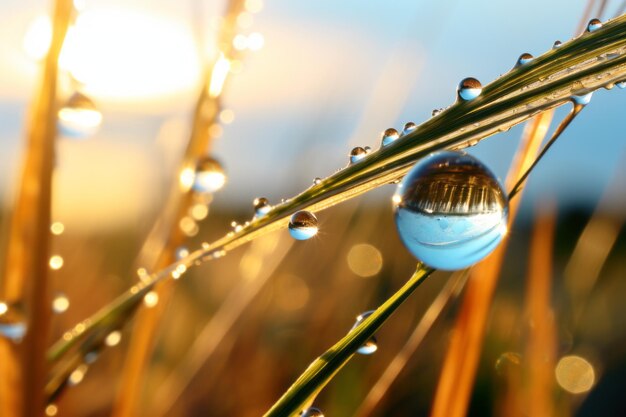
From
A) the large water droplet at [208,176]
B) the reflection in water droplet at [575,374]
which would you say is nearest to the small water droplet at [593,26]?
the large water droplet at [208,176]

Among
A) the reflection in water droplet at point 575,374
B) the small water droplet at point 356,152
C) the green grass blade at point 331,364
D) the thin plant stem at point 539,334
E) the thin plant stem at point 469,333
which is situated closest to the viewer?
the green grass blade at point 331,364

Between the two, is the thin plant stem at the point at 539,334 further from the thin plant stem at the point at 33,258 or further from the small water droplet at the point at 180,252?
the thin plant stem at the point at 33,258

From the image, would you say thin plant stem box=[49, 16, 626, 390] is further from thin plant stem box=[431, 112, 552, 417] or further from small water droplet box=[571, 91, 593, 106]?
thin plant stem box=[431, 112, 552, 417]

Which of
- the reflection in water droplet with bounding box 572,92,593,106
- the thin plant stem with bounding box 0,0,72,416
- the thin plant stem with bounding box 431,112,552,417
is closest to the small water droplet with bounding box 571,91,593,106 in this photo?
the reflection in water droplet with bounding box 572,92,593,106

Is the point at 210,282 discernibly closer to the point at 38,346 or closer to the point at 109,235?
the point at 109,235

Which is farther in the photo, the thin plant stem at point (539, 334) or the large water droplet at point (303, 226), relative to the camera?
the thin plant stem at point (539, 334)

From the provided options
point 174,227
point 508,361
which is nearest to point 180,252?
point 174,227

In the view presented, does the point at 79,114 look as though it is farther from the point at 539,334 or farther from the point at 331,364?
the point at 539,334

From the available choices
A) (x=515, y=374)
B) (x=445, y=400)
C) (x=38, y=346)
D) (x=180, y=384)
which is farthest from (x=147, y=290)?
(x=515, y=374)
